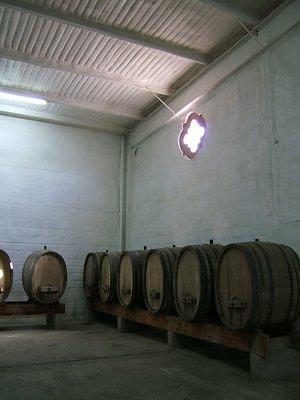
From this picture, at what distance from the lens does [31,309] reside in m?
6.12

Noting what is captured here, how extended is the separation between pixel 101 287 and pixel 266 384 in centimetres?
361

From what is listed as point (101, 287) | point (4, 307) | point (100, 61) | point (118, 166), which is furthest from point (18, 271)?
point (100, 61)

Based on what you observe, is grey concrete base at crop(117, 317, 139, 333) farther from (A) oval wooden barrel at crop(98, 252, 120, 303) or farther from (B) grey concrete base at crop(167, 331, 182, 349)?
(B) grey concrete base at crop(167, 331, 182, 349)

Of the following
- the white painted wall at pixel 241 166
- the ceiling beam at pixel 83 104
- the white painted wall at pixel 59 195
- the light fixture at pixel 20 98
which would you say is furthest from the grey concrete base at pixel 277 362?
the light fixture at pixel 20 98

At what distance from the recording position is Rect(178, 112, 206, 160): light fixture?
5.80 m

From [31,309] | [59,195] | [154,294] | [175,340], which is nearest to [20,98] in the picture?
[59,195]

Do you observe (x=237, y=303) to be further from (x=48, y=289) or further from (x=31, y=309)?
(x=31, y=309)

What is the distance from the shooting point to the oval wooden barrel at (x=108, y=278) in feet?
19.7

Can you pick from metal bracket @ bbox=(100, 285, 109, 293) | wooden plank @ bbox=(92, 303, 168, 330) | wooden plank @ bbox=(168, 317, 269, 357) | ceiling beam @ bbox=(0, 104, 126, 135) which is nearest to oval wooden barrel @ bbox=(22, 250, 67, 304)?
metal bracket @ bbox=(100, 285, 109, 293)

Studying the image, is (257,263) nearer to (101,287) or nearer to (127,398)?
→ (127,398)

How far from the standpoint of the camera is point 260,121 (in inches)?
184

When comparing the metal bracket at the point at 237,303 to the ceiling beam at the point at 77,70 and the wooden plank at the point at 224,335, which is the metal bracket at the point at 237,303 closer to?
the wooden plank at the point at 224,335

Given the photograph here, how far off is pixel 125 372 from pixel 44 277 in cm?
314

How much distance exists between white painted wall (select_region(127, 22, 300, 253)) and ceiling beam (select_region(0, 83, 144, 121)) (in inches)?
28.3
